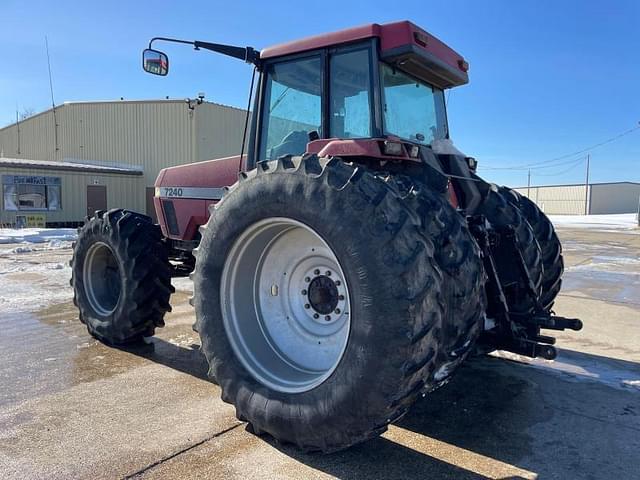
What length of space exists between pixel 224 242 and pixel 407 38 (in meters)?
1.89

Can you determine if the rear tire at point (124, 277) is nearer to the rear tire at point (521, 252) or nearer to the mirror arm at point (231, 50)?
the mirror arm at point (231, 50)

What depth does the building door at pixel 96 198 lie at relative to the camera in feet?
81.0

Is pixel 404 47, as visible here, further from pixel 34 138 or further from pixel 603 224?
pixel 603 224

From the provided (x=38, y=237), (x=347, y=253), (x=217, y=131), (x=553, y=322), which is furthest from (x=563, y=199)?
(x=347, y=253)

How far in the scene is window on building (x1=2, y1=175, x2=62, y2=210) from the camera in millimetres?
22312

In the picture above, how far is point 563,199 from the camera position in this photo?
71.1 m

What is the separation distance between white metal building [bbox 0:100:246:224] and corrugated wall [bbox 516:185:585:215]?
56037 millimetres

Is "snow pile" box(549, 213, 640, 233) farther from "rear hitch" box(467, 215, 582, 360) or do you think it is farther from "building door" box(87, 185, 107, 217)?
"rear hitch" box(467, 215, 582, 360)

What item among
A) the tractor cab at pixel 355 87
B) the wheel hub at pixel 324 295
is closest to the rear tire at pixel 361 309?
the wheel hub at pixel 324 295

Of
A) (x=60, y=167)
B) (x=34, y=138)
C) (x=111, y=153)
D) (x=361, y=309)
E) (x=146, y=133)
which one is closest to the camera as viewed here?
(x=361, y=309)

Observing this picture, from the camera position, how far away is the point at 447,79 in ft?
14.3

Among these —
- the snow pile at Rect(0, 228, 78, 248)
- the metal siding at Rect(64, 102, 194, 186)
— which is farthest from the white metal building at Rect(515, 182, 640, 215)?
the snow pile at Rect(0, 228, 78, 248)

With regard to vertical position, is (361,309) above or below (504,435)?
above

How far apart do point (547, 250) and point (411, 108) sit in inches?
81.0
